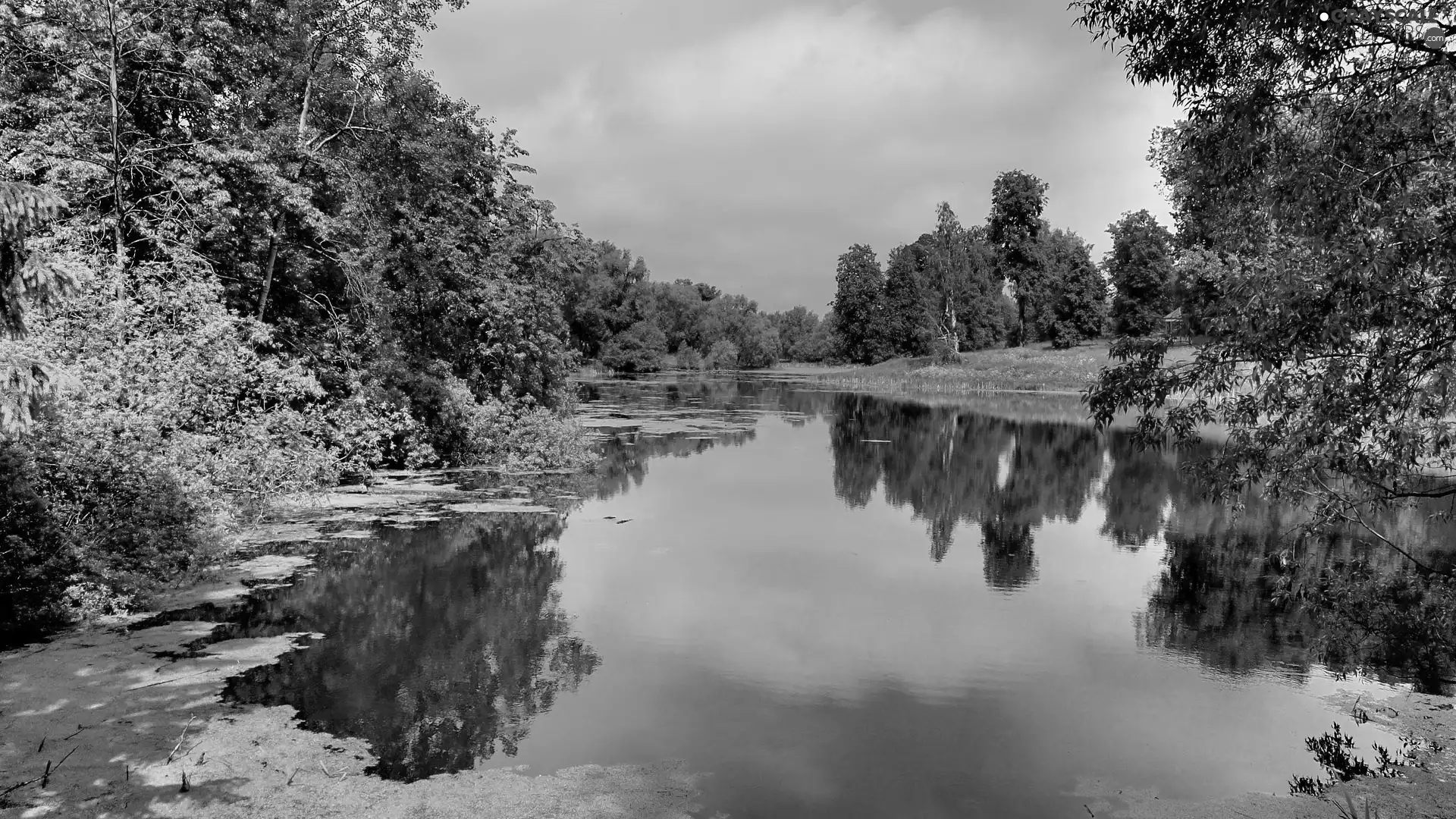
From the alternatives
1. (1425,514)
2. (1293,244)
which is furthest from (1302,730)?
(1425,514)

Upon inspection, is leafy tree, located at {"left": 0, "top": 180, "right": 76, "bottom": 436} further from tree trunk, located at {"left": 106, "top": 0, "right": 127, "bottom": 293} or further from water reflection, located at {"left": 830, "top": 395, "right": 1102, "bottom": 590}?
water reflection, located at {"left": 830, "top": 395, "right": 1102, "bottom": 590}

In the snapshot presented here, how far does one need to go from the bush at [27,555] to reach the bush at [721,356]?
9907 cm

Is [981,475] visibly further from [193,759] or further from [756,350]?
[756,350]

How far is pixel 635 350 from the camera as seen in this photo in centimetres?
9381

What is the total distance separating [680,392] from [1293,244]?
57035mm

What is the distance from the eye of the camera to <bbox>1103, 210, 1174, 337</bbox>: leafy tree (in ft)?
238

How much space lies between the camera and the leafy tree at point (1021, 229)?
8725cm

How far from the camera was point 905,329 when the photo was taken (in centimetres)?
9294

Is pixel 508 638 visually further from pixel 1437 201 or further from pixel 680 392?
pixel 680 392

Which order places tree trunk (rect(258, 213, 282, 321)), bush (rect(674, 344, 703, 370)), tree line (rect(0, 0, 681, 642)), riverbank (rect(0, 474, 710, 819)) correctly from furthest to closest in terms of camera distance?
bush (rect(674, 344, 703, 370))
tree trunk (rect(258, 213, 282, 321))
tree line (rect(0, 0, 681, 642))
riverbank (rect(0, 474, 710, 819))

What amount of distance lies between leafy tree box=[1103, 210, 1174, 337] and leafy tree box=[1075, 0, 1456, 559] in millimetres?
67579

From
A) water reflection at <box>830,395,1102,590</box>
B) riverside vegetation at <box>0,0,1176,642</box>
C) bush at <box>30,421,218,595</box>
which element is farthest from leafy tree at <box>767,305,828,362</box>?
bush at <box>30,421,218,595</box>

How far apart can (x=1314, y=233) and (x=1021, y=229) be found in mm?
87181

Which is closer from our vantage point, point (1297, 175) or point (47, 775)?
point (47, 775)
